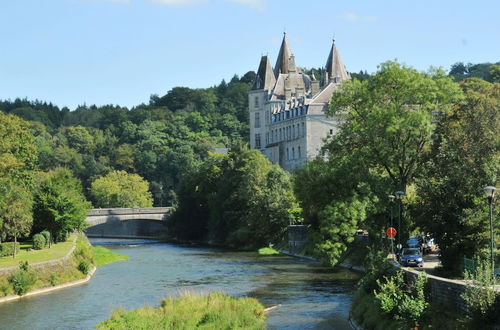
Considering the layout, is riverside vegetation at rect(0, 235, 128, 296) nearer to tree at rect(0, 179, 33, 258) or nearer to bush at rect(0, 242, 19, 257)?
bush at rect(0, 242, 19, 257)

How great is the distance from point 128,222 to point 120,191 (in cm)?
1864

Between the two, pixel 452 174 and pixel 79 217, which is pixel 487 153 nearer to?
pixel 452 174

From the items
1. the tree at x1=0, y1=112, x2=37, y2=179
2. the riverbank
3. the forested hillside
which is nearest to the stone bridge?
the forested hillside

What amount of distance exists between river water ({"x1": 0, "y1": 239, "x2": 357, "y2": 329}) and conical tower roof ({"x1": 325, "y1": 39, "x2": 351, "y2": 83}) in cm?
6111

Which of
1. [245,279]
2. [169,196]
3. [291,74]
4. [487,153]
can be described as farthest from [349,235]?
[169,196]

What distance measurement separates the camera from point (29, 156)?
228 feet

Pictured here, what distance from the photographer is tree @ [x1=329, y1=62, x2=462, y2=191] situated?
172ft

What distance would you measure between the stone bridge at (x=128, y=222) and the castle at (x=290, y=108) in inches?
931

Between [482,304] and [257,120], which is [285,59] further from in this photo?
[482,304]

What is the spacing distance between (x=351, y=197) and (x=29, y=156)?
29672mm

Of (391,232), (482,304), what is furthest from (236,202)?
(482,304)

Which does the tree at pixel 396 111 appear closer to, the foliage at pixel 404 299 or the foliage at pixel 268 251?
the foliage at pixel 404 299

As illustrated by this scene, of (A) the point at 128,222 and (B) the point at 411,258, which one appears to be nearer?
(B) the point at 411,258

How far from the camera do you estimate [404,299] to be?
32.1 metres
